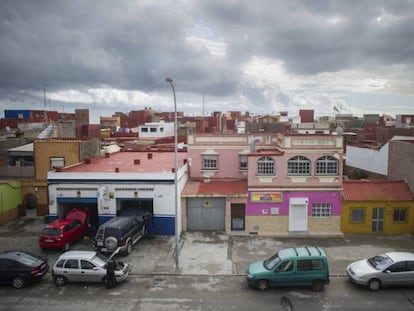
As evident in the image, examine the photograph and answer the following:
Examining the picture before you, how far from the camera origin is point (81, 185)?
26094 mm

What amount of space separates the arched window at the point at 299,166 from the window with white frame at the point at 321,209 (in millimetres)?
2476

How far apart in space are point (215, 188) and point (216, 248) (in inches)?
224

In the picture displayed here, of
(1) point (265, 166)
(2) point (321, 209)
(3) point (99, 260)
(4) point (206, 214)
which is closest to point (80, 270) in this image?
(3) point (99, 260)

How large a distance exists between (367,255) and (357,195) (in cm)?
576

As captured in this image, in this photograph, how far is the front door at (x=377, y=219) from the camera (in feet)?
87.9

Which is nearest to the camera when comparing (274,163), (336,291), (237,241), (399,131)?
(336,291)

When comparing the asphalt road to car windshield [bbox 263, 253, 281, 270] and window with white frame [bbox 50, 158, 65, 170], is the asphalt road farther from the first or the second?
window with white frame [bbox 50, 158, 65, 170]

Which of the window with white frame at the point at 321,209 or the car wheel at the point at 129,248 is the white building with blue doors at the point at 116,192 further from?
the window with white frame at the point at 321,209

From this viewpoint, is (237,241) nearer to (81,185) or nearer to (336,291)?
(336,291)

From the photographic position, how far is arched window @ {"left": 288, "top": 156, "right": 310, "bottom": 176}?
1067 inches

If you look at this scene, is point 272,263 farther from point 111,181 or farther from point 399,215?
point 399,215

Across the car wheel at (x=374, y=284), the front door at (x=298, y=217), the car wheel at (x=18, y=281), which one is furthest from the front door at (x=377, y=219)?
the car wheel at (x=18, y=281)

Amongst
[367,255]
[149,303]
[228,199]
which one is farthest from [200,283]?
[367,255]

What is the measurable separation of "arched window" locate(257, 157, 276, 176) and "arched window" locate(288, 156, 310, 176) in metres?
1.31
